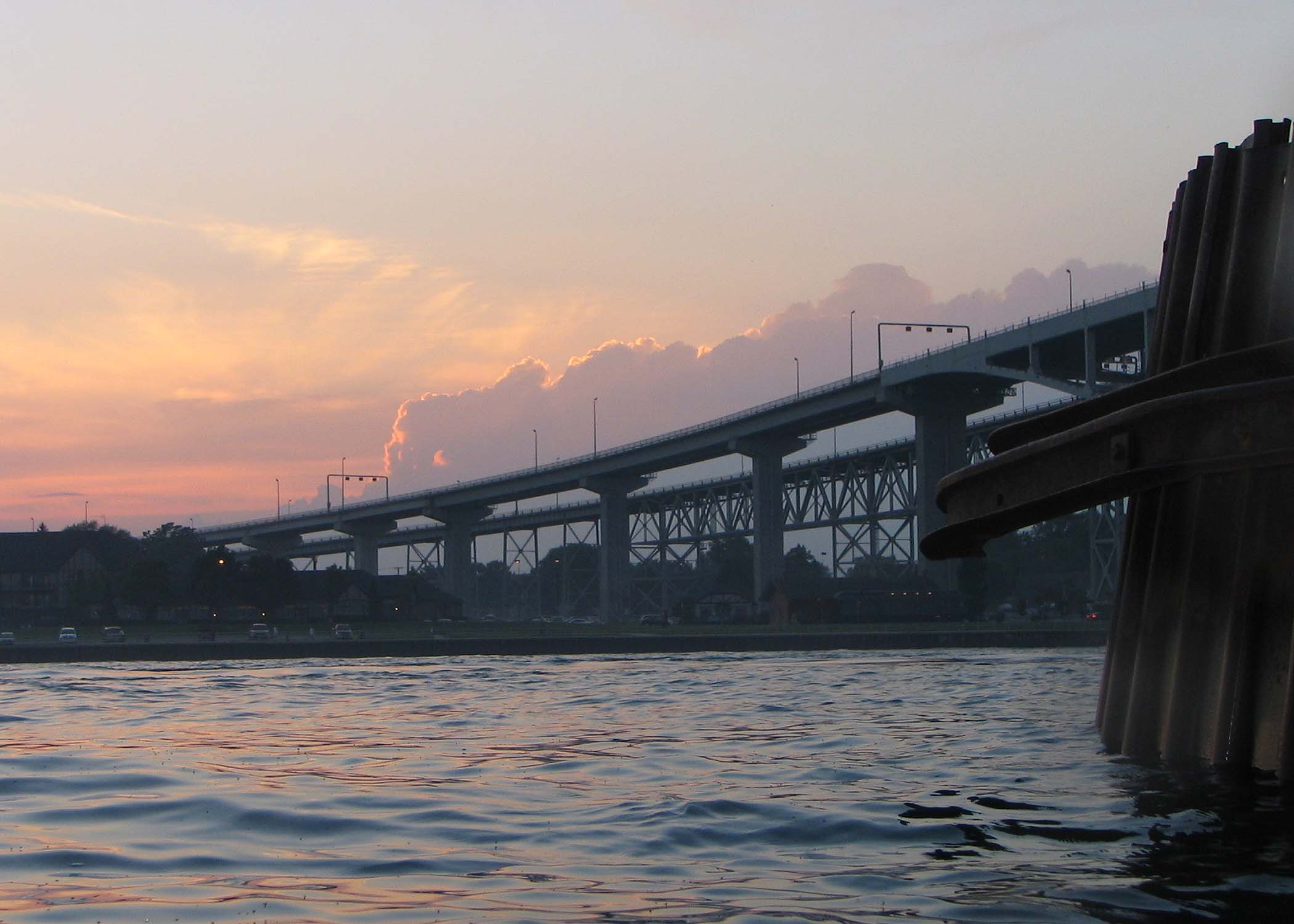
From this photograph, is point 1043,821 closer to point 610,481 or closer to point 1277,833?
point 1277,833

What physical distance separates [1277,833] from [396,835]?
7.05 m

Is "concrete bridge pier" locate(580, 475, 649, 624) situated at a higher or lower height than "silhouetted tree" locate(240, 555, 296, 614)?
higher

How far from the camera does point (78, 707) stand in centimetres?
3152

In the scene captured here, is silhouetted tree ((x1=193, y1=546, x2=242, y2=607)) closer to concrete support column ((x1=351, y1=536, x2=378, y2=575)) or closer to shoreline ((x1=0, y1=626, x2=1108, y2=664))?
shoreline ((x1=0, y1=626, x2=1108, y2=664))

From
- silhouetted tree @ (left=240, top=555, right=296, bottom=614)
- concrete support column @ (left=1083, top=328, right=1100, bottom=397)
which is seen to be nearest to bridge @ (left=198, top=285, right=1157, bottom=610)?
concrete support column @ (left=1083, top=328, right=1100, bottom=397)

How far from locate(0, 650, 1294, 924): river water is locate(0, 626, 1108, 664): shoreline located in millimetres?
46201

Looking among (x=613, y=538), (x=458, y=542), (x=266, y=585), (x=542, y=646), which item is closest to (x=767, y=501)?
(x=613, y=538)

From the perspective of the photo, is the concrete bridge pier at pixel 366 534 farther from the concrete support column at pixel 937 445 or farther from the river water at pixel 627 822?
the river water at pixel 627 822

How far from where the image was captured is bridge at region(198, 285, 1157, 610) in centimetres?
9619

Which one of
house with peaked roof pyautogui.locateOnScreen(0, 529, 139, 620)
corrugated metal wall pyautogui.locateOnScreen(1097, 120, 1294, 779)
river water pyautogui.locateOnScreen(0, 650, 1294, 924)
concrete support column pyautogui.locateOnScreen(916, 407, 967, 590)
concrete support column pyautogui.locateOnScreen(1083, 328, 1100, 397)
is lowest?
house with peaked roof pyautogui.locateOnScreen(0, 529, 139, 620)

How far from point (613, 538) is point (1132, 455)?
452 feet

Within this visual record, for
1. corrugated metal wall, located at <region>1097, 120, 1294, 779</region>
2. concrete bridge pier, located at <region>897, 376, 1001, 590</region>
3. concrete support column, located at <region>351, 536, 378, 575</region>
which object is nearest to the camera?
corrugated metal wall, located at <region>1097, 120, 1294, 779</region>

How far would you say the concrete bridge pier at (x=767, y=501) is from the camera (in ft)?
410

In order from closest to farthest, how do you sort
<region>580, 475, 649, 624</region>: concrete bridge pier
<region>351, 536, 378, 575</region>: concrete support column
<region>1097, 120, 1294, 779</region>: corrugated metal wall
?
<region>1097, 120, 1294, 779</region>: corrugated metal wall < <region>580, 475, 649, 624</region>: concrete bridge pier < <region>351, 536, 378, 575</region>: concrete support column
